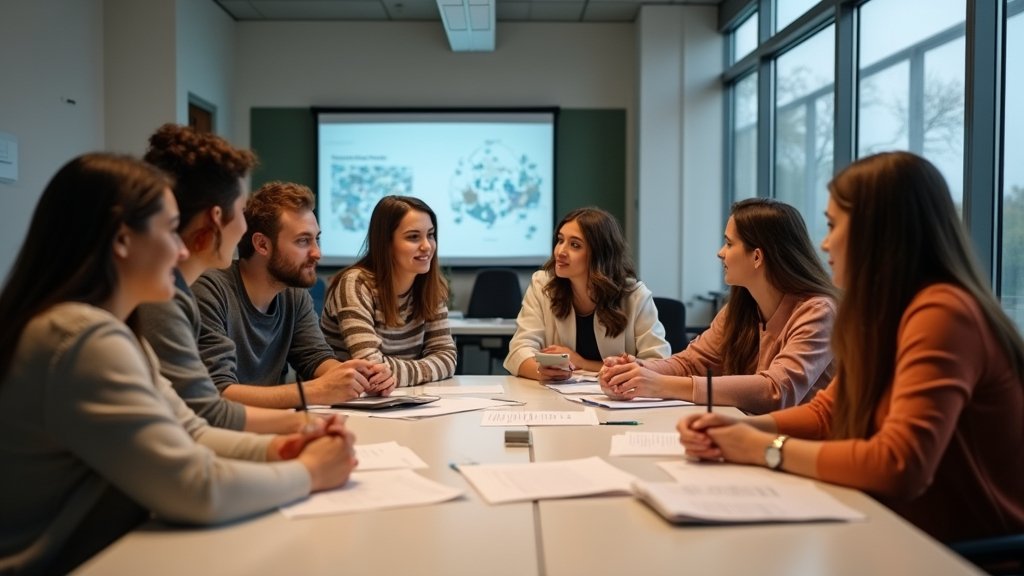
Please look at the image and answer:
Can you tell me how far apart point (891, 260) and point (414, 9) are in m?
5.72

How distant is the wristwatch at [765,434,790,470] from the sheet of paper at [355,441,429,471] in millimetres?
644

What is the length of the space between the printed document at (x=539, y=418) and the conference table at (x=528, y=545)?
2.03 feet

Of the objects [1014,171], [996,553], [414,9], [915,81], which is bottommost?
[996,553]

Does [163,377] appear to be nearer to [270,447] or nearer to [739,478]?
[270,447]

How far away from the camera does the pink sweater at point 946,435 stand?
4.39 ft

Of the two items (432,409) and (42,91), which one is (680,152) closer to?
(42,91)

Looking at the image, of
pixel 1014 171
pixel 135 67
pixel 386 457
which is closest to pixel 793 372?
pixel 386 457

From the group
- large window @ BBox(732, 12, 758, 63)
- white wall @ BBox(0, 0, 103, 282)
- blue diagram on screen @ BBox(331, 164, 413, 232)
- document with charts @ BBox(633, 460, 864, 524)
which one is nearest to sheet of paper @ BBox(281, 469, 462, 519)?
document with charts @ BBox(633, 460, 864, 524)

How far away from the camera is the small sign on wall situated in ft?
13.8

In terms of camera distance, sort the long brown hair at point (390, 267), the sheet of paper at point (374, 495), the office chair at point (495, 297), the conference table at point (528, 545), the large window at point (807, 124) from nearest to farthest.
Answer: the conference table at point (528, 545)
the sheet of paper at point (374, 495)
the long brown hair at point (390, 267)
the large window at point (807, 124)
the office chair at point (495, 297)

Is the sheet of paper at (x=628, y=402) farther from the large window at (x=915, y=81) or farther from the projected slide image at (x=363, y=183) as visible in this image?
the projected slide image at (x=363, y=183)

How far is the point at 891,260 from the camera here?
1.46 m

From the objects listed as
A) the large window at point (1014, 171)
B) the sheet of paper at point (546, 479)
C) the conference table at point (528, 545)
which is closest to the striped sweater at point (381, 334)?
the sheet of paper at point (546, 479)

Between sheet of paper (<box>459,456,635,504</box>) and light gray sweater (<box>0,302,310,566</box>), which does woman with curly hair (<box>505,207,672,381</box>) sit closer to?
sheet of paper (<box>459,456,635,504</box>)
